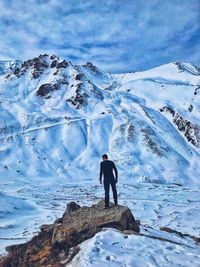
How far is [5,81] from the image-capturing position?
137750mm

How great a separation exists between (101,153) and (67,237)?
76812 mm

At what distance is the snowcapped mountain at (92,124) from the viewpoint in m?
88.4

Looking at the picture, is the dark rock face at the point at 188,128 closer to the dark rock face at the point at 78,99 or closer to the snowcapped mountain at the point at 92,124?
the snowcapped mountain at the point at 92,124

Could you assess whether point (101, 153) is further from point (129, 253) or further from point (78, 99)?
point (129, 253)

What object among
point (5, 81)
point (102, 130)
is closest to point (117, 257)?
point (102, 130)

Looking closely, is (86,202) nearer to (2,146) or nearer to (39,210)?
(39,210)

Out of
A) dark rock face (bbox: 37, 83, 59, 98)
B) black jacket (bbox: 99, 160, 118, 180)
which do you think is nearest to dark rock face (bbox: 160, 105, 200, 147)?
dark rock face (bbox: 37, 83, 59, 98)

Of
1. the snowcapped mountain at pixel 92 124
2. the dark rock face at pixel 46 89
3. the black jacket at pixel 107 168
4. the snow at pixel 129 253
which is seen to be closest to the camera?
the snow at pixel 129 253

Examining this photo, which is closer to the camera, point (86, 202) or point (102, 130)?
point (86, 202)

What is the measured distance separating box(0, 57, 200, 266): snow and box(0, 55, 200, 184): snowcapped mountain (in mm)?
219

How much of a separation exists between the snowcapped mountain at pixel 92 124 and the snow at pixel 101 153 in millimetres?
219

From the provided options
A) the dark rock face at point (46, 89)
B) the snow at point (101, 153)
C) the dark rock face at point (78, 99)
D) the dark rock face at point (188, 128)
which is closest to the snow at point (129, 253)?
the snow at point (101, 153)

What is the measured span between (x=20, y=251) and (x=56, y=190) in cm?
4601

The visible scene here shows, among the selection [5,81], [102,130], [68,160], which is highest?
[5,81]
